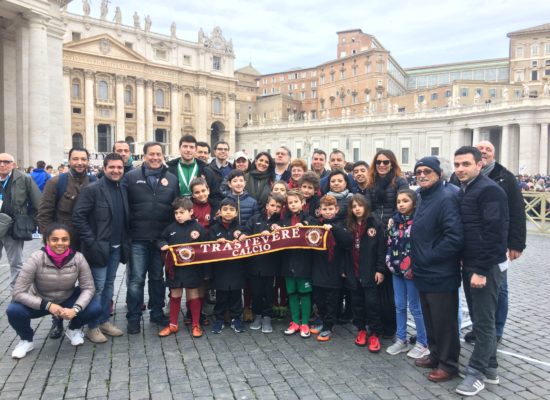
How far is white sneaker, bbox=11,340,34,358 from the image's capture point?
16.6 feet

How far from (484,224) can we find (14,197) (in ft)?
22.1

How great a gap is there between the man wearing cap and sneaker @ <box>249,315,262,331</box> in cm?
241

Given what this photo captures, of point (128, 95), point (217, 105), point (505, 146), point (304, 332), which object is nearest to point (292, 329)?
point (304, 332)

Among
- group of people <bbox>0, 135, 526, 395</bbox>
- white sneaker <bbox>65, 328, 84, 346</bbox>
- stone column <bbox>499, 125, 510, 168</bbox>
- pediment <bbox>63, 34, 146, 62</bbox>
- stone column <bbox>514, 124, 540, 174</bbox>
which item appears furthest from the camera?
pediment <bbox>63, 34, 146, 62</bbox>

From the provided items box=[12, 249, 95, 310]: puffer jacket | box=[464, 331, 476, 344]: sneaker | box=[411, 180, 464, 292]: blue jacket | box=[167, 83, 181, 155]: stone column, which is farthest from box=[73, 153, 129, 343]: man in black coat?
box=[167, 83, 181, 155]: stone column

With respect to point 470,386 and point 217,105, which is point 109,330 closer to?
point 470,386

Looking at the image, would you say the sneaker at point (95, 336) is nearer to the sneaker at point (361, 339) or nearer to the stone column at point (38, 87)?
the sneaker at point (361, 339)

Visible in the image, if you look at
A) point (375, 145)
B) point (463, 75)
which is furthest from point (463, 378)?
point (463, 75)

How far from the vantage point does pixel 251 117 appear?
277 feet

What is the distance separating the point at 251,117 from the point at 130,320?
265ft

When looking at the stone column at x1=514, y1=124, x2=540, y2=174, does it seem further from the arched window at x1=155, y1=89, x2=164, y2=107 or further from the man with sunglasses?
the arched window at x1=155, y1=89, x2=164, y2=107

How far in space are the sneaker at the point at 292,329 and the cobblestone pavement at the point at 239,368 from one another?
112 millimetres

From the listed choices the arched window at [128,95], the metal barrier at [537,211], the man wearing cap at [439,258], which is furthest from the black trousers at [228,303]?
the arched window at [128,95]

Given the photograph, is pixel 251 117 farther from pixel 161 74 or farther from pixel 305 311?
pixel 305 311
